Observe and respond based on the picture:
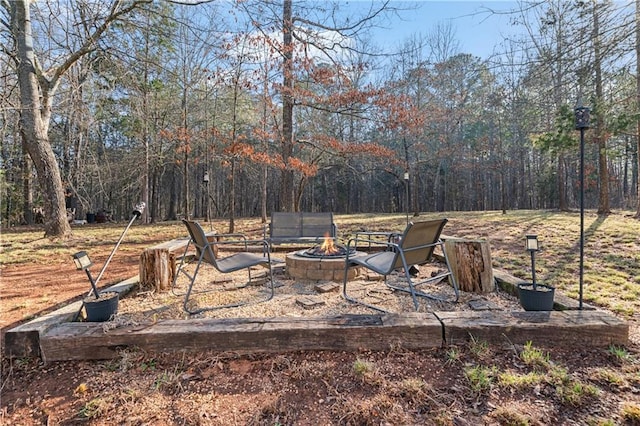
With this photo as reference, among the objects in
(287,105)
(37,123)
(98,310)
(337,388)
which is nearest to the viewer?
(337,388)

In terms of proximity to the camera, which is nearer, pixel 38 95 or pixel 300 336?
pixel 300 336

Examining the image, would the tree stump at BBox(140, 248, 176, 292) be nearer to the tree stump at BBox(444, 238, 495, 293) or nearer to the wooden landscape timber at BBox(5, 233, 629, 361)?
the wooden landscape timber at BBox(5, 233, 629, 361)

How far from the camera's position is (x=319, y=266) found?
10.6 ft

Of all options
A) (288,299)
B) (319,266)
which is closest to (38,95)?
(319,266)

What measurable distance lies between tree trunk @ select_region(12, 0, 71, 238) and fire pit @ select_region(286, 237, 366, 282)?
5.77 m

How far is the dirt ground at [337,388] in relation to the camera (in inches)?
51.8

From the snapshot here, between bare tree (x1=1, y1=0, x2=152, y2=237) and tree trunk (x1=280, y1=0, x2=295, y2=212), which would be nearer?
bare tree (x1=1, y1=0, x2=152, y2=237)

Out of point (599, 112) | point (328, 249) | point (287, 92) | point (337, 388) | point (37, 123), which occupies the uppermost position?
point (287, 92)

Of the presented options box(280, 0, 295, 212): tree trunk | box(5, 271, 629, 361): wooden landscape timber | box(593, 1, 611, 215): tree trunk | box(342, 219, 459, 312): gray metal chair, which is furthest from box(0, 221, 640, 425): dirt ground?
box(280, 0, 295, 212): tree trunk

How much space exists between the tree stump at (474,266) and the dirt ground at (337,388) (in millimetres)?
996

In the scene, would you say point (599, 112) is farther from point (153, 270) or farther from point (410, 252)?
point (153, 270)

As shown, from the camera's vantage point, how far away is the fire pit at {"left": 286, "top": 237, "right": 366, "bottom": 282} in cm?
323

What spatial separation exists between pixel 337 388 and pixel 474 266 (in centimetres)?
185

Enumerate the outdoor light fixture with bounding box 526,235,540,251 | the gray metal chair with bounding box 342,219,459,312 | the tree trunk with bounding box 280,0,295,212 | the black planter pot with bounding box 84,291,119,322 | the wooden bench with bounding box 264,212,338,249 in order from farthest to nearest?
the tree trunk with bounding box 280,0,295,212
the wooden bench with bounding box 264,212,338,249
the gray metal chair with bounding box 342,219,459,312
the outdoor light fixture with bounding box 526,235,540,251
the black planter pot with bounding box 84,291,119,322
